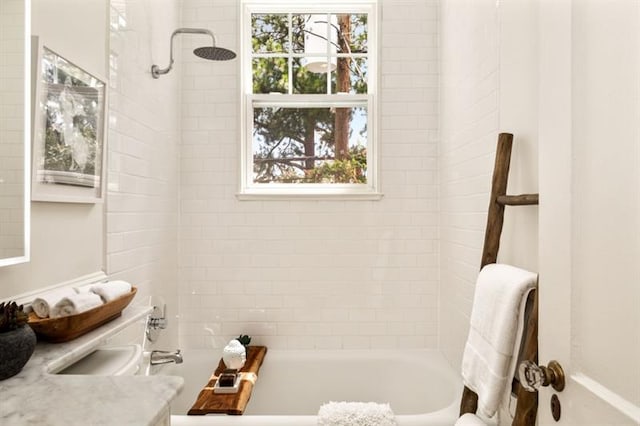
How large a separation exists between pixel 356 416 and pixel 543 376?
992 mm

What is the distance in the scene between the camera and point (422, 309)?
2688mm

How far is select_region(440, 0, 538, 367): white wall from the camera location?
1548mm

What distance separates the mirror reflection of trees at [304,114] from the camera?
2811 mm

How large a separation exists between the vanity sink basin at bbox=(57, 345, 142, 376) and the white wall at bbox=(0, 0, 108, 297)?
287mm

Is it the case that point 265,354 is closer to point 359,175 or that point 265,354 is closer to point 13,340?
point 359,175

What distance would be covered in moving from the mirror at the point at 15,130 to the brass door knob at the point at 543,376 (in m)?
1.35

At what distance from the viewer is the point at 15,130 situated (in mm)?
1187

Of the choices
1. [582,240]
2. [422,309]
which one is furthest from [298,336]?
[582,240]

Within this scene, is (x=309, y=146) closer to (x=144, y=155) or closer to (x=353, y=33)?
(x=353, y=33)

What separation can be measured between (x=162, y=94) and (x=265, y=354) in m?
1.66

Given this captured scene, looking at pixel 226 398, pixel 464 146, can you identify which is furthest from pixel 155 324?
pixel 464 146

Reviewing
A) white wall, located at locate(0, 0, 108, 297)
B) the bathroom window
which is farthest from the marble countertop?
the bathroom window

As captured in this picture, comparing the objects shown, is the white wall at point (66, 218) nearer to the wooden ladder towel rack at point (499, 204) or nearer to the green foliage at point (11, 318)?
the green foliage at point (11, 318)

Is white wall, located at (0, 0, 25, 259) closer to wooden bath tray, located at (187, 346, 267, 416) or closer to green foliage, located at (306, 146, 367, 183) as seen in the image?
wooden bath tray, located at (187, 346, 267, 416)
